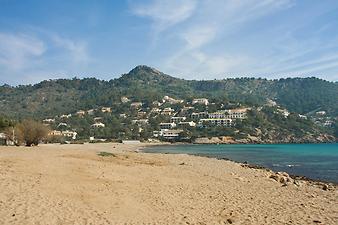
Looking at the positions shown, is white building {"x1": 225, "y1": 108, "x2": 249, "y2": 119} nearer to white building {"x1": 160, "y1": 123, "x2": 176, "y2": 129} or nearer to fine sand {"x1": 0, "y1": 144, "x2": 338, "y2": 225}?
white building {"x1": 160, "y1": 123, "x2": 176, "y2": 129}

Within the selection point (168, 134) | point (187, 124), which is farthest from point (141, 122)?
point (168, 134)

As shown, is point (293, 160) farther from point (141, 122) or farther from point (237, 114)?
point (141, 122)

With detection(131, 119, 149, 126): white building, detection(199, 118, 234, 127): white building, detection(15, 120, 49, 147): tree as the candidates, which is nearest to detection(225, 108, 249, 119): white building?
detection(199, 118, 234, 127): white building

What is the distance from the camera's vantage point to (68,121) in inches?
7205

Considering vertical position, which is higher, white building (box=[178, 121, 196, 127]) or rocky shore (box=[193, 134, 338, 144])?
white building (box=[178, 121, 196, 127])

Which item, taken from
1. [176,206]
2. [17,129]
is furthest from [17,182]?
[17,129]

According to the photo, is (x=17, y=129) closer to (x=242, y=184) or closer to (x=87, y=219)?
(x=242, y=184)

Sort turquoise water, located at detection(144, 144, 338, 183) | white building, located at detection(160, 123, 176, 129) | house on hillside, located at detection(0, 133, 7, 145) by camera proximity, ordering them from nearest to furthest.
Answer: turquoise water, located at detection(144, 144, 338, 183)
house on hillside, located at detection(0, 133, 7, 145)
white building, located at detection(160, 123, 176, 129)

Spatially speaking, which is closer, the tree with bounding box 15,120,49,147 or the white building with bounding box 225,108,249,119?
the tree with bounding box 15,120,49,147

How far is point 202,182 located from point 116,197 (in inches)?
349

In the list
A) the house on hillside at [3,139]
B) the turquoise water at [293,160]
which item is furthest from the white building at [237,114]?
the house on hillside at [3,139]

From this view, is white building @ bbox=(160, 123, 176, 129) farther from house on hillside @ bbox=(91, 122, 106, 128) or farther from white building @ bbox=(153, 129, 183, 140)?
house on hillside @ bbox=(91, 122, 106, 128)

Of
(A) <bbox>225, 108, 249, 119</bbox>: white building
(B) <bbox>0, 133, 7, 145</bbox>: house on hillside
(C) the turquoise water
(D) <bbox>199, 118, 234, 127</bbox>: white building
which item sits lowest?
(C) the turquoise water

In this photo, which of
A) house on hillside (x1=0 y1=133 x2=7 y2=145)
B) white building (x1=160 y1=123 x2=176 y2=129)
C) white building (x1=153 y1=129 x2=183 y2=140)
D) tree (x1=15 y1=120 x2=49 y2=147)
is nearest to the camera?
tree (x1=15 y1=120 x2=49 y2=147)
